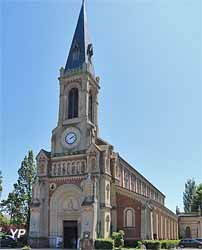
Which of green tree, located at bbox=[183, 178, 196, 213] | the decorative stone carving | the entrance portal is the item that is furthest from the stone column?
green tree, located at bbox=[183, 178, 196, 213]

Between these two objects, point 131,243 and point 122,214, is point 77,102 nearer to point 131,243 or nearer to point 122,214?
point 122,214

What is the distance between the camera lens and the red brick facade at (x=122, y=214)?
39625mm

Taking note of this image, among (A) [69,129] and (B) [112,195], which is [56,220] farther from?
(A) [69,129]

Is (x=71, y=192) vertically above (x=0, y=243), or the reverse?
(x=71, y=192)

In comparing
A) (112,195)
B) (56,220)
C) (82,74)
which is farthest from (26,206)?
(82,74)

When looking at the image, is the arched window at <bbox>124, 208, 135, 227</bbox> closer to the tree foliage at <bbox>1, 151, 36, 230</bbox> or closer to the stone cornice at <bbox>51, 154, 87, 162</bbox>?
the stone cornice at <bbox>51, 154, 87, 162</bbox>

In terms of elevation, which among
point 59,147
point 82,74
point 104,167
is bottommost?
point 104,167

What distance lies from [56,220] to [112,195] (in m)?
7.07

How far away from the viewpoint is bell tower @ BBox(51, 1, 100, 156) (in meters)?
42.7

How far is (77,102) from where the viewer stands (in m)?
45.4

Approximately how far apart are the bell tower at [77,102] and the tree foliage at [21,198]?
44.8 ft

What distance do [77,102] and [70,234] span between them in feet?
53.0

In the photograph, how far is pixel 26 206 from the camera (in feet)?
177

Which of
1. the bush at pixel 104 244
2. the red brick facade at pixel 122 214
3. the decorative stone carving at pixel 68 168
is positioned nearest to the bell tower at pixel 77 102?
the decorative stone carving at pixel 68 168
